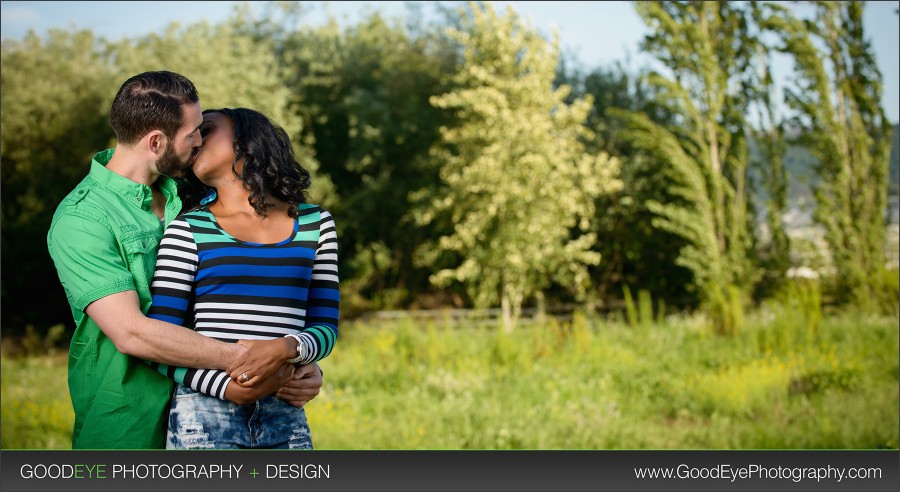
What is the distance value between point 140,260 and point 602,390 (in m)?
5.00

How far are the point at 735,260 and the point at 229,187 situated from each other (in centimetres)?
750

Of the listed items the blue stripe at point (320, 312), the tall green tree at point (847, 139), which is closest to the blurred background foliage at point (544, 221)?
the tall green tree at point (847, 139)

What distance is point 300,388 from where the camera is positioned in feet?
5.69

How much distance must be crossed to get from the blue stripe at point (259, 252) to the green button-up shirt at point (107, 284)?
0.47 ft

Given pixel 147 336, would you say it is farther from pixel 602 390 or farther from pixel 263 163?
pixel 602 390

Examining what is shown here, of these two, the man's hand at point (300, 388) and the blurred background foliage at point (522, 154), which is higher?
the blurred background foliage at point (522, 154)

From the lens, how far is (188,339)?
1.57 m

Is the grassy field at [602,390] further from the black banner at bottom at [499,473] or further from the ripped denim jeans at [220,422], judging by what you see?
the ripped denim jeans at [220,422]

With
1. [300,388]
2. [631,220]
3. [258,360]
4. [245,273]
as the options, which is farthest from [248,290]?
[631,220]

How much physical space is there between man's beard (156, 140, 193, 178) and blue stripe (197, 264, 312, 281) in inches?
9.5

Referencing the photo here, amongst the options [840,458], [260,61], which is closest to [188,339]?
[840,458]

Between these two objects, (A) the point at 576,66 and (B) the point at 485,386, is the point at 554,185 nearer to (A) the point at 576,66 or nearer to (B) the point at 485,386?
(A) the point at 576,66

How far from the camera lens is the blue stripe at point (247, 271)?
1.62m

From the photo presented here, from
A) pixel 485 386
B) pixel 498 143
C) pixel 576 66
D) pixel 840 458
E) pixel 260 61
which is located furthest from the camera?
pixel 576 66
